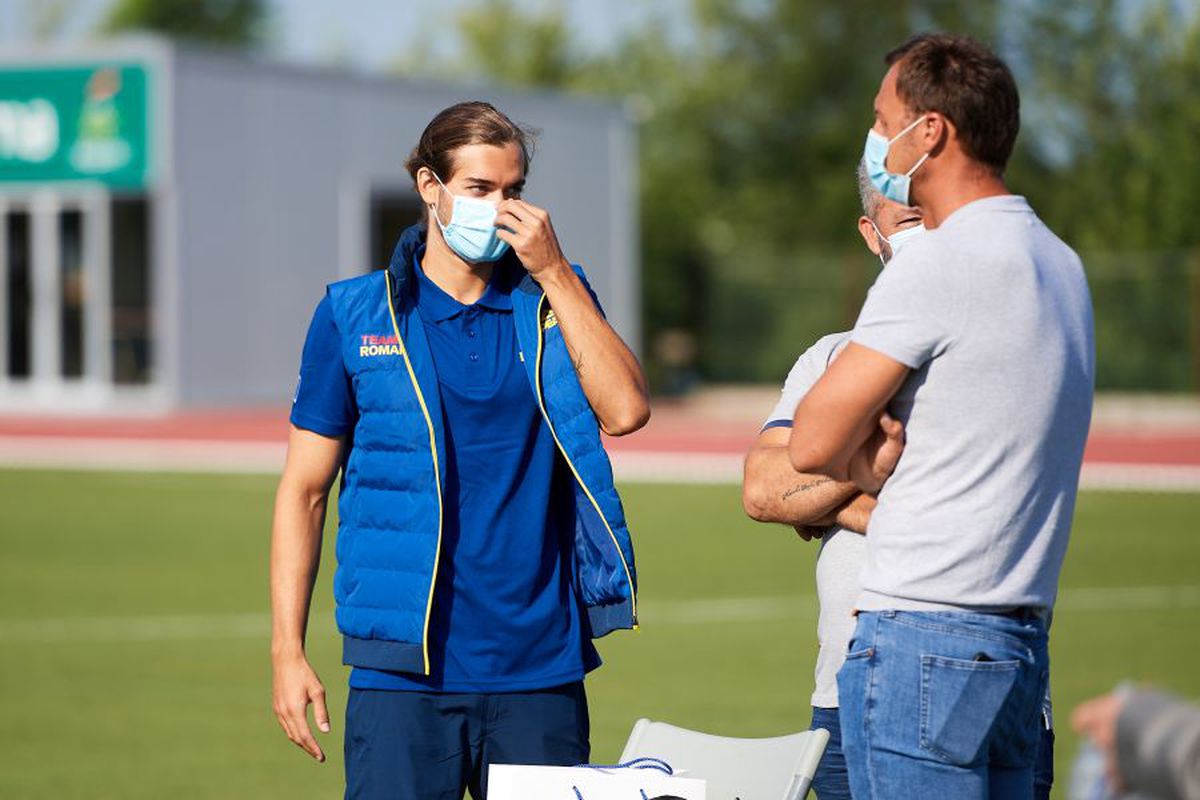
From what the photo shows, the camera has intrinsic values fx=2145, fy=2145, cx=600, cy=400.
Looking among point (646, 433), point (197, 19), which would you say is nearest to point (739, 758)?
point (646, 433)

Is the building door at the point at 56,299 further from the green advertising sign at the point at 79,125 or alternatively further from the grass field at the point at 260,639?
the grass field at the point at 260,639

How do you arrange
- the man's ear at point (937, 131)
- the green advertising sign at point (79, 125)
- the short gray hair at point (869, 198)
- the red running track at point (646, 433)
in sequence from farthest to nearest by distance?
1. the green advertising sign at point (79, 125)
2. the red running track at point (646, 433)
3. the short gray hair at point (869, 198)
4. the man's ear at point (937, 131)

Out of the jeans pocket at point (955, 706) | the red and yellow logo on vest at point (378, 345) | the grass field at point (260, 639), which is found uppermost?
the red and yellow logo on vest at point (378, 345)

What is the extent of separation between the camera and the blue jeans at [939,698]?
11.8 feet

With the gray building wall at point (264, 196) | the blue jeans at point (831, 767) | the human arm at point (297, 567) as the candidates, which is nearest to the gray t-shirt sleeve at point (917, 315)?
the blue jeans at point (831, 767)

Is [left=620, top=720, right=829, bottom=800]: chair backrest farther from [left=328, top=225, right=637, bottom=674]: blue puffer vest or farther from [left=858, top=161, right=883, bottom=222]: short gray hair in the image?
[left=858, top=161, right=883, bottom=222]: short gray hair

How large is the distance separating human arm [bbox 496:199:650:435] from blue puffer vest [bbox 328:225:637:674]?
0.20 feet

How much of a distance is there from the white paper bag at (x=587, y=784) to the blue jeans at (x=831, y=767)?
1.37 ft

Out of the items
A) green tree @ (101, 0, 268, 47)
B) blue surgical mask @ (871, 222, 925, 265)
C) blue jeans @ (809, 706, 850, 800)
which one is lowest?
blue jeans @ (809, 706, 850, 800)

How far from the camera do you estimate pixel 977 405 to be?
3.58 meters

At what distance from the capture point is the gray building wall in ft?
120

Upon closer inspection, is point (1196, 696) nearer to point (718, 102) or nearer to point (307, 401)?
point (307, 401)

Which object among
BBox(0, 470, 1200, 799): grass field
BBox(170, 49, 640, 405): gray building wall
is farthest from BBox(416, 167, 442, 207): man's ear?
BBox(170, 49, 640, 405): gray building wall

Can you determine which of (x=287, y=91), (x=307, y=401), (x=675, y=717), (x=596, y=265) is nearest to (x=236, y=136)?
(x=287, y=91)
